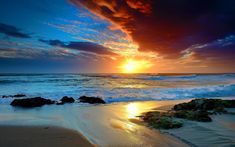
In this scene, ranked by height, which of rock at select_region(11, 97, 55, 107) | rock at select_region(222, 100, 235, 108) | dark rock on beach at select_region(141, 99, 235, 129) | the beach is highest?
rock at select_region(222, 100, 235, 108)

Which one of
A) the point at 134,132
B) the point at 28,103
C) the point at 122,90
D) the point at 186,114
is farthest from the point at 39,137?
the point at 122,90

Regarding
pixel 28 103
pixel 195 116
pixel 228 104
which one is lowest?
pixel 28 103

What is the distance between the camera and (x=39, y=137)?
14.7ft

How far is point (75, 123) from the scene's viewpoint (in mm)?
5984

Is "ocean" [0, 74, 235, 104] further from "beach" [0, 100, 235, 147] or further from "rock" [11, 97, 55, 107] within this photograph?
"beach" [0, 100, 235, 147]

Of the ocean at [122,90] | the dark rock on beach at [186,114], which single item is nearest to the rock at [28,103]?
the ocean at [122,90]

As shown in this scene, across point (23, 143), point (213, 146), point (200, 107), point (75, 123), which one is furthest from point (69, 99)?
point (213, 146)

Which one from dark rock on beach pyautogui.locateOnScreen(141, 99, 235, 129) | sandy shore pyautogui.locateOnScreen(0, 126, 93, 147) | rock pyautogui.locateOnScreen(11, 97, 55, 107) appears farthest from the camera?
rock pyautogui.locateOnScreen(11, 97, 55, 107)

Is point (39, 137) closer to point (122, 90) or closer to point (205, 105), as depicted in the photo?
point (205, 105)

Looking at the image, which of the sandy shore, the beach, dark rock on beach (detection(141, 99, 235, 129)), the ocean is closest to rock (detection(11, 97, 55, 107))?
the ocean

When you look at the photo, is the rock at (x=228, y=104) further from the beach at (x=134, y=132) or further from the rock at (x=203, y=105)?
the beach at (x=134, y=132)

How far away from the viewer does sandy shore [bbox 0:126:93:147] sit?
4.05 meters

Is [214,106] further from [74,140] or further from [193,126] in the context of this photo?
[74,140]

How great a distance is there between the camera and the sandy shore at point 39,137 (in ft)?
13.3
